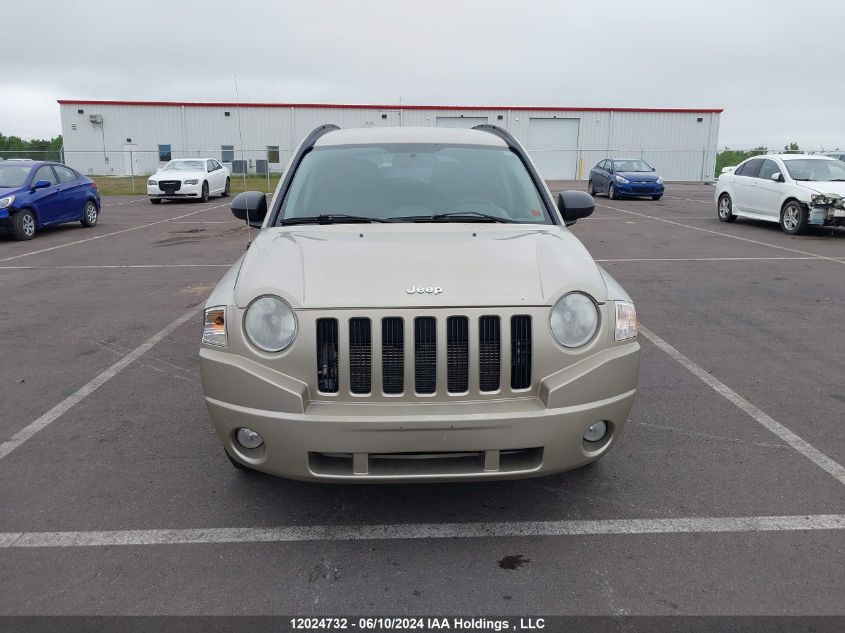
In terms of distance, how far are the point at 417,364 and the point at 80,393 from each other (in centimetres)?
336

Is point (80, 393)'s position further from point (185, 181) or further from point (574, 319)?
point (185, 181)

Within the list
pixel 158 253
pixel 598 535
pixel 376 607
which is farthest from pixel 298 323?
pixel 158 253

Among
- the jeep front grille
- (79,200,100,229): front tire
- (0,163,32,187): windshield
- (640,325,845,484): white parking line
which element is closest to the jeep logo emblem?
the jeep front grille

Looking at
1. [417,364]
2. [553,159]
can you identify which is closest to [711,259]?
[417,364]

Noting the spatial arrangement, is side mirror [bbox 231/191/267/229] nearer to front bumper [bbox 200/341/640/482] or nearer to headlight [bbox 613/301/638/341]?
front bumper [bbox 200/341/640/482]

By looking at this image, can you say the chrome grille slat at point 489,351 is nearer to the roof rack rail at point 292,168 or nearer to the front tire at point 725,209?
the roof rack rail at point 292,168

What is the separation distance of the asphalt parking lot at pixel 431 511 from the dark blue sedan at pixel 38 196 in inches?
360

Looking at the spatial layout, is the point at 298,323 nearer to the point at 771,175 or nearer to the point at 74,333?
the point at 74,333

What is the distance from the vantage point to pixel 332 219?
414 cm

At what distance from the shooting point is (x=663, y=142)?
47906mm

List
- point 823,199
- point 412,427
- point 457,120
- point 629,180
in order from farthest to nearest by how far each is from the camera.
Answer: point 457,120, point 629,180, point 823,199, point 412,427

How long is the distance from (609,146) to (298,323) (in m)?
47.4

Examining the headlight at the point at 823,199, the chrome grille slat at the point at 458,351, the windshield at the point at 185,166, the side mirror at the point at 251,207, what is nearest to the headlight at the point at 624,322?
the chrome grille slat at the point at 458,351

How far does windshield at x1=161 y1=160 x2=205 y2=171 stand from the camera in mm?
25809
